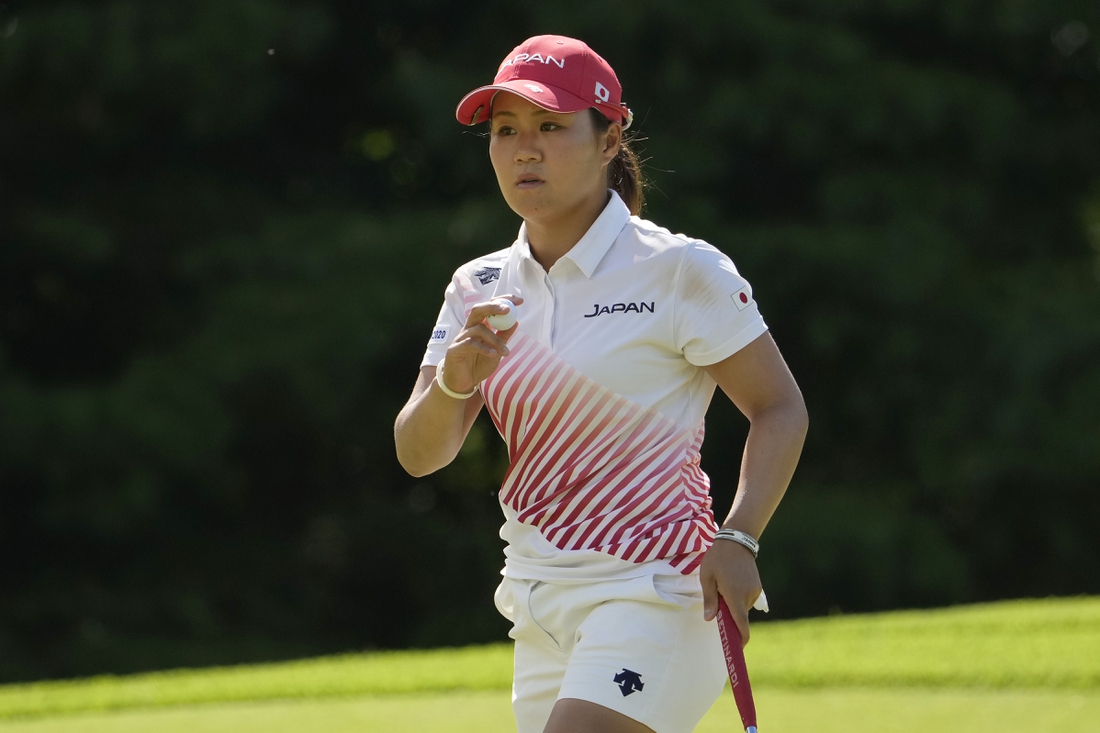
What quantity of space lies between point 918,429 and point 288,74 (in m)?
6.10

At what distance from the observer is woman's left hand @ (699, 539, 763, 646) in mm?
2229

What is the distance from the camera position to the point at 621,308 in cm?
243

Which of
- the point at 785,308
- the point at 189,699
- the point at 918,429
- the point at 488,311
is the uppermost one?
the point at 488,311

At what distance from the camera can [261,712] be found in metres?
5.10

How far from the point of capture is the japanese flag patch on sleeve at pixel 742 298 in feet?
7.79

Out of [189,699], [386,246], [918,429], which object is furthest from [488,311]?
[918,429]

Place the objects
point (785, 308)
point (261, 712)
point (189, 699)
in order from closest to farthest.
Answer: point (261, 712) < point (189, 699) < point (785, 308)

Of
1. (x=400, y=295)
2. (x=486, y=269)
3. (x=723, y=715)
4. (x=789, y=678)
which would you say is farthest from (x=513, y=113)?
(x=400, y=295)

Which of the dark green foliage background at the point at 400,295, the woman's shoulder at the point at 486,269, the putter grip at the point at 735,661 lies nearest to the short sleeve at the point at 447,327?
the woman's shoulder at the point at 486,269

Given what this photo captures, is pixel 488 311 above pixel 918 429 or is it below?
above

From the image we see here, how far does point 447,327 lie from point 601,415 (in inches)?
14.4

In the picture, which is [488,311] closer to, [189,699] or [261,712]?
[261,712]

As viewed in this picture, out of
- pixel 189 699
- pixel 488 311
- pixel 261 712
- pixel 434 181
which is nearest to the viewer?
pixel 488 311

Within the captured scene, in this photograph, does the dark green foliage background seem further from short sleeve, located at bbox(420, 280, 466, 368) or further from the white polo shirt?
the white polo shirt
